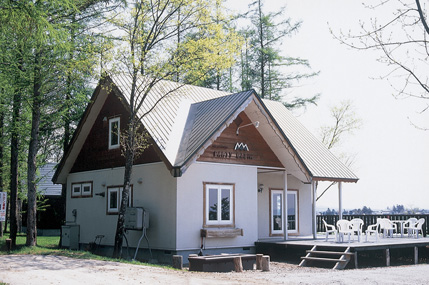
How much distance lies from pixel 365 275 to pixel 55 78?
46.1 ft

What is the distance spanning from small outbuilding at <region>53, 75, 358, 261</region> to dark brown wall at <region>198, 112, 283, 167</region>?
4 cm

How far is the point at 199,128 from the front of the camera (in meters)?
17.8

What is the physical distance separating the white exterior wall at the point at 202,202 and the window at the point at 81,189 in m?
5.86

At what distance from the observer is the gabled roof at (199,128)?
16703 millimetres

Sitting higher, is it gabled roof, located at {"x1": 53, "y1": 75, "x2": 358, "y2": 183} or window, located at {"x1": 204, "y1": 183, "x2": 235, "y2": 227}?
gabled roof, located at {"x1": 53, "y1": 75, "x2": 358, "y2": 183}

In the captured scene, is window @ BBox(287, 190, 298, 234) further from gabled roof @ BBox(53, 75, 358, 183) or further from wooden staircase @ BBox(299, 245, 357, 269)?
wooden staircase @ BBox(299, 245, 357, 269)

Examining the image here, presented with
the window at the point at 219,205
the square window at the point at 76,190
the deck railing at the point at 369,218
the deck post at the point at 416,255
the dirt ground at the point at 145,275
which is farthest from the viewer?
the deck railing at the point at 369,218

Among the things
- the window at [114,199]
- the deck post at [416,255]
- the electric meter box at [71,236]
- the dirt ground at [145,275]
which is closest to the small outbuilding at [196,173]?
the window at [114,199]

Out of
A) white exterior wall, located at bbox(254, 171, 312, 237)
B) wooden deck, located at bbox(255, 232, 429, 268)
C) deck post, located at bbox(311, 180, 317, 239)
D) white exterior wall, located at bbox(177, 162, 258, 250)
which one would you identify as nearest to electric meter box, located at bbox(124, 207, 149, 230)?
white exterior wall, located at bbox(177, 162, 258, 250)

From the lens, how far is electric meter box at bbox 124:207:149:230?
1667 centimetres

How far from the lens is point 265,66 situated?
34.0 m

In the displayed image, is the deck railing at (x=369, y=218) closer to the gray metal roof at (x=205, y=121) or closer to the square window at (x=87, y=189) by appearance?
the gray metal roof at (x=205, y=121)

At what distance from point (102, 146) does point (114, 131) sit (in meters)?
1.01

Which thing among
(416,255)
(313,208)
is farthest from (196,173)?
(416,255)
